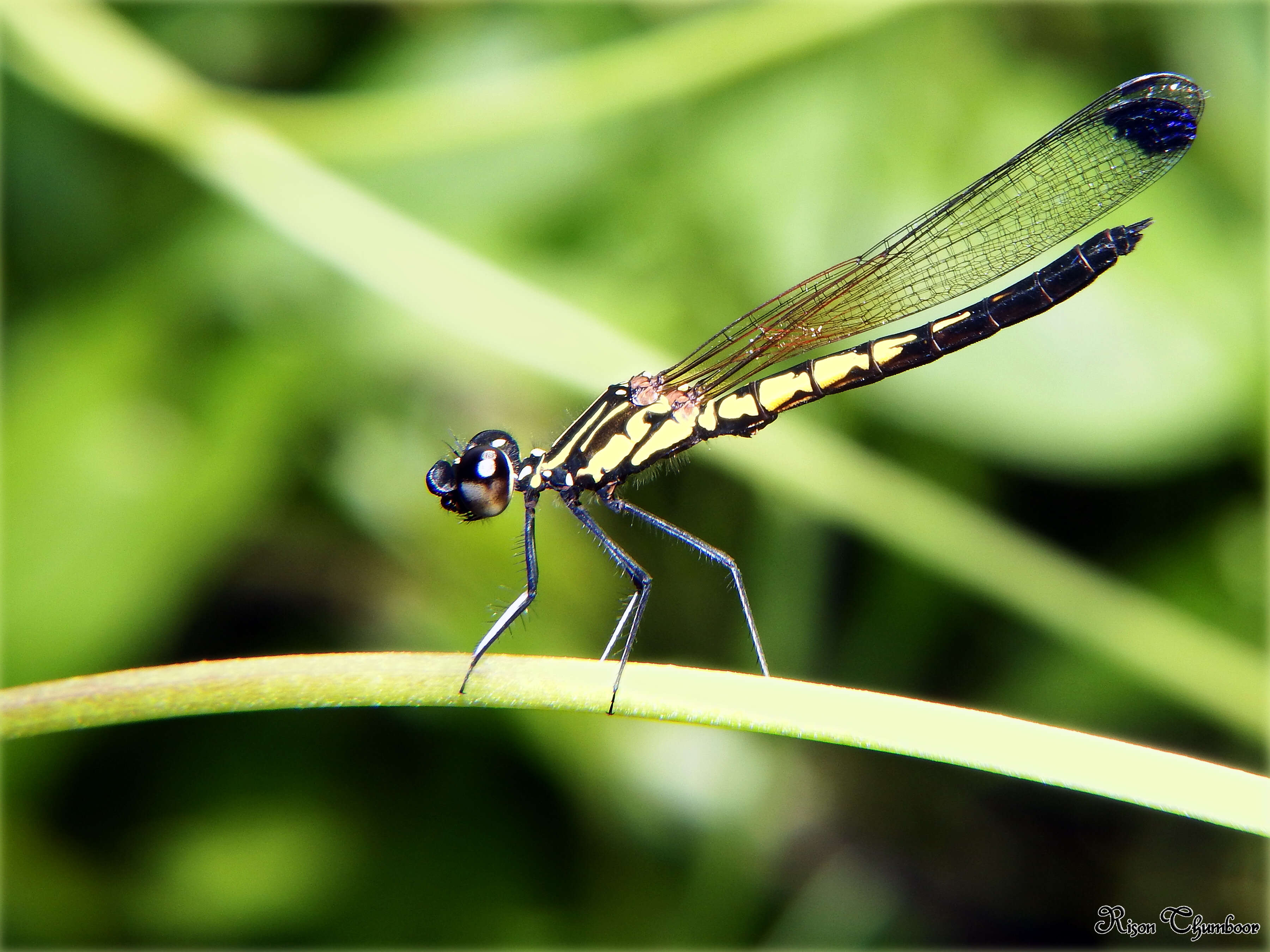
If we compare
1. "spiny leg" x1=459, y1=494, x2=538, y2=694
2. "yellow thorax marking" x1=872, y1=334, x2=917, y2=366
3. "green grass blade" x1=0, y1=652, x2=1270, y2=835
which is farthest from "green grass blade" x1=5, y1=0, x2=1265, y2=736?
"green grass blade" x1=0, y1=652, x2=1270, y2=835

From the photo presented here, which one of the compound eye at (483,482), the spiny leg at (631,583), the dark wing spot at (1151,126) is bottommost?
the spiny leg at (631,583)

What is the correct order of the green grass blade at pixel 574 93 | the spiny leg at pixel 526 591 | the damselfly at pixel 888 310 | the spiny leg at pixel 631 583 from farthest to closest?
the green grass blade at pixel 574 93 < the damselfly at pixel 888 310 < the spiny leg at pixel 631 583 < the spiny leg at pixel 526 591

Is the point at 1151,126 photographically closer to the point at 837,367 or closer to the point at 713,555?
the point at 837,367

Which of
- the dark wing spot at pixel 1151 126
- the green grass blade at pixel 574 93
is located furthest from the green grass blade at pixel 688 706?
the green grass blade at pixel 574 93

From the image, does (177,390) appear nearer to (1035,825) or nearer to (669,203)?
(669,203)

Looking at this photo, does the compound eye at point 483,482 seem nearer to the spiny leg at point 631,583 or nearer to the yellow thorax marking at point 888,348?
Result: the spiny leg at point 631,583

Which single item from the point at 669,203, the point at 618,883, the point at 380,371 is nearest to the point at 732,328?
the point at 669,203

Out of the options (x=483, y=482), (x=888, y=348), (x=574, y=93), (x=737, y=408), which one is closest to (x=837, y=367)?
(x=888, y=348)

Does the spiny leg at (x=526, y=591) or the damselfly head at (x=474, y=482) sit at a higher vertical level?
the damselfly head at (x=474, y=482)
